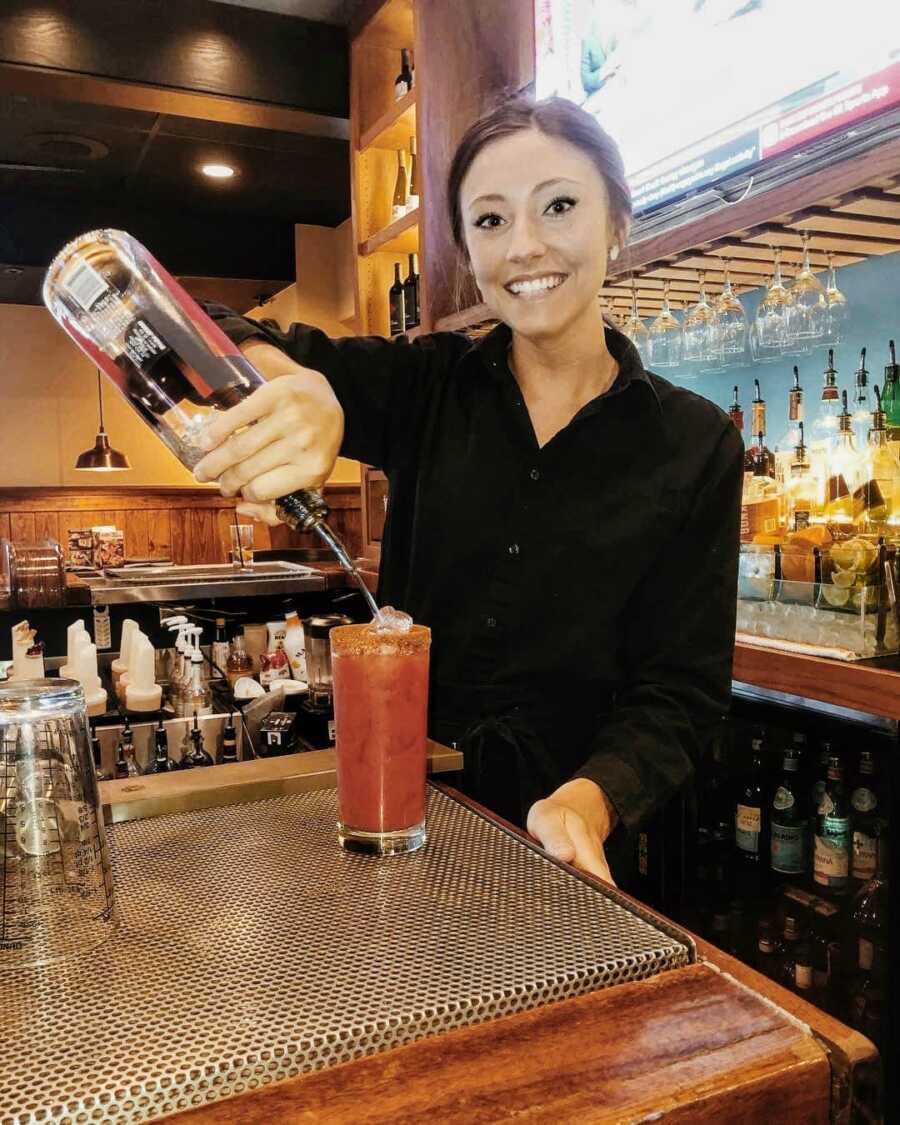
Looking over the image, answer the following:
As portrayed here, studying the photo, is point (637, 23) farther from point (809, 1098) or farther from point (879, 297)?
point (809, 1098)

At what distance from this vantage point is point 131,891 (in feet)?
2.20

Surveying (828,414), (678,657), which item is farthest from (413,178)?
(678,657)

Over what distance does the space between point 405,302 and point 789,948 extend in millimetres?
2618

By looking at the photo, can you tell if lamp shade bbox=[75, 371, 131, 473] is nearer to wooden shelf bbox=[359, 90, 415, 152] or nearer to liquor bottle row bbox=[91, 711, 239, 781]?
wooden shelf bbox=[359, 90, 415, 152]

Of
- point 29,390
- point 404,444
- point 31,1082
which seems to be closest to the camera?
point 31,1082

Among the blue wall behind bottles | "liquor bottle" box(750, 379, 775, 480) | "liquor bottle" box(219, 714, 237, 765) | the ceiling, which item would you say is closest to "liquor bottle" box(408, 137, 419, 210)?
the ceiling

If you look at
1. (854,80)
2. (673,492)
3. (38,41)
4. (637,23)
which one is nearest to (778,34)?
(854,80)

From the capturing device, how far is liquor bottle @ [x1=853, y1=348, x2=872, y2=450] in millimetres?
2105

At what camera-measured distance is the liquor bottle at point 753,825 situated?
211 centimetres

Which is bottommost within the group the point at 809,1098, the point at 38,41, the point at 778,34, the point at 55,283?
the point at 809,1098

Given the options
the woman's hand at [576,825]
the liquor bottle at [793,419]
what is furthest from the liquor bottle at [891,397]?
the woman's hand at [576,825]

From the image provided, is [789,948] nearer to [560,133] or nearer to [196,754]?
[196,754]

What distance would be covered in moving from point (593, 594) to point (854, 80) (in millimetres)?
965

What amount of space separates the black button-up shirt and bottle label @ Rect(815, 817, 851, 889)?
0.88 metres
